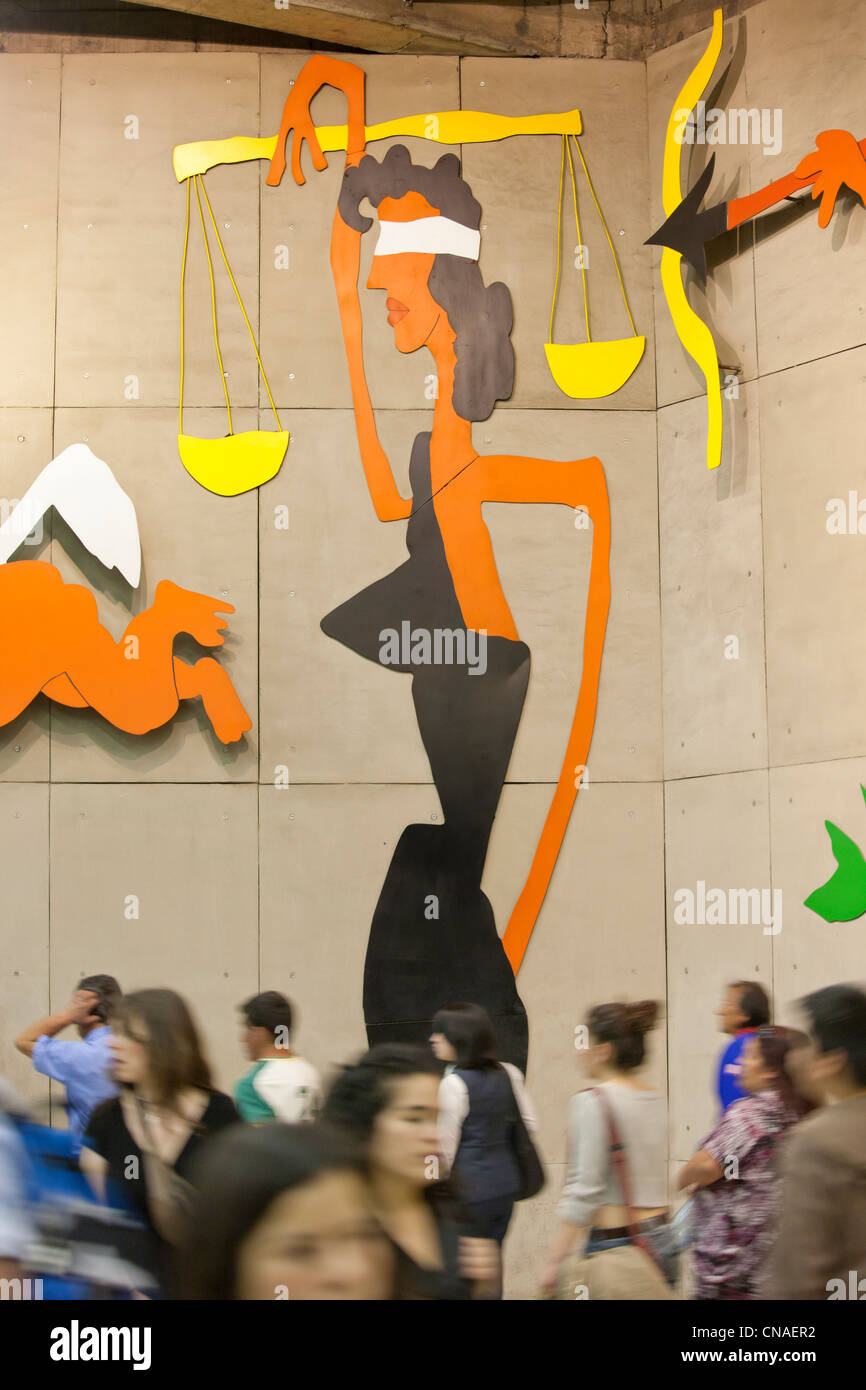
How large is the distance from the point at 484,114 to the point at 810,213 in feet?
6.33

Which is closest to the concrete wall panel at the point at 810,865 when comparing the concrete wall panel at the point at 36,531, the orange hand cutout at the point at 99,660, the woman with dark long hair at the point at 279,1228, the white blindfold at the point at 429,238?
the orange hand cutout at the point at 99,660

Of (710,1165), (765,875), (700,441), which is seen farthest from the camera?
(700,441)

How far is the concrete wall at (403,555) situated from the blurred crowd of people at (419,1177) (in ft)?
8.80

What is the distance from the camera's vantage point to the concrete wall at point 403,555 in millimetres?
6559

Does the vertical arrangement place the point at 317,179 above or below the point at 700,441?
above

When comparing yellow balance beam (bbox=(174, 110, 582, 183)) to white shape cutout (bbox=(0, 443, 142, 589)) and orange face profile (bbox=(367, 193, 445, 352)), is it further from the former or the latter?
white shape cutout (bbox=(0, 443, 142, 589))

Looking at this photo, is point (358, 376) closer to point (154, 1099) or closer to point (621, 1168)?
point (621, 1168)

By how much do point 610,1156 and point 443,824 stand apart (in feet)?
12.3

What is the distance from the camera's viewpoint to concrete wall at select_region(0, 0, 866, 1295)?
21.5 ft

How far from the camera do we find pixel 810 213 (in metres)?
6.56

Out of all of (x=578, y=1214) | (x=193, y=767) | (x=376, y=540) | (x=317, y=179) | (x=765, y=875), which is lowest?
(x=578, y=1214)

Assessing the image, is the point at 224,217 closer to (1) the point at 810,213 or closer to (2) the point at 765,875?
(1) the point at 810,213

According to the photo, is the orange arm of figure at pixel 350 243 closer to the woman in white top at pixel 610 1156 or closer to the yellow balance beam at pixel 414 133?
the yellow balance beam at pixel 414 133

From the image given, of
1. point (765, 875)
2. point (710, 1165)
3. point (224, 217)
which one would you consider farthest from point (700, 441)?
point (710, 1165)
